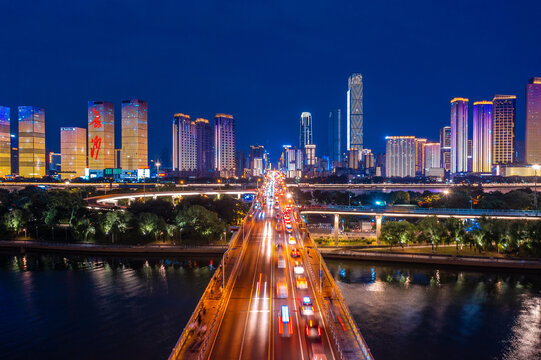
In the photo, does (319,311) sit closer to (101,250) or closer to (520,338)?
(520,338)

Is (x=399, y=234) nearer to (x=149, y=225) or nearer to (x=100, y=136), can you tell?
(x=149, y=225)

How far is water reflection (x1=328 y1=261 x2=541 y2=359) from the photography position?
1930 cm

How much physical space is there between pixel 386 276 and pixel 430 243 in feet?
30.4

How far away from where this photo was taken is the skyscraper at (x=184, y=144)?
181 metres

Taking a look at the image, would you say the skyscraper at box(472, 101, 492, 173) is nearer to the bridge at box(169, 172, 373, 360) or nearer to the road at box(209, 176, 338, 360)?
the road at box(209, 176, 338, 360)

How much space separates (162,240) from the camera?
42.8m

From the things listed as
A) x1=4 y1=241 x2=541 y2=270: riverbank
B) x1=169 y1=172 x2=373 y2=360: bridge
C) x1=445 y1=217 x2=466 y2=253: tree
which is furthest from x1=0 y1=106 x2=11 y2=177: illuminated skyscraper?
x1=445 y1=217 x2=466 y2=253: tree

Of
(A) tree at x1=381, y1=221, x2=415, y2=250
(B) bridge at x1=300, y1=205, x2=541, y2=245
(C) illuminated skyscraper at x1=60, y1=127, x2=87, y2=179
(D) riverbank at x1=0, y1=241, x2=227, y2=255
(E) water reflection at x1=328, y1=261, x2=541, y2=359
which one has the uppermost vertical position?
(C) illuminated skyscraper at x1=60, y1=127, x2=87, y2=179

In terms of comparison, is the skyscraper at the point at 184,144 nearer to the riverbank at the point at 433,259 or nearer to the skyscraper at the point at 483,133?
the skyscraper at the point at 483,133

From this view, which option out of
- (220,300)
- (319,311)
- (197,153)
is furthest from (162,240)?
(197,153)

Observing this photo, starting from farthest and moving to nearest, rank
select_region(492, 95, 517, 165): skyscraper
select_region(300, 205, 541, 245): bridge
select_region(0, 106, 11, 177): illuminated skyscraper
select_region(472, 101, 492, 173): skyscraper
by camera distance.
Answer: select_region(472, 101, 492, 173): skyscraper, select_region(492, 95, 517, 165): skyscraper, select_region(0, 106, 11, 177): illuminated skyscraper, select_region(300, 205, 541, 245): bridge

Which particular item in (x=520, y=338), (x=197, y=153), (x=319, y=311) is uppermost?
(x=197, y=153)

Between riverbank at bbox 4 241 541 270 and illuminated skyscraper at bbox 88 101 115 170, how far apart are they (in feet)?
318

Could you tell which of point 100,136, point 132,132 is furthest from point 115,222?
point 100,136
